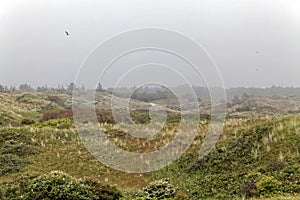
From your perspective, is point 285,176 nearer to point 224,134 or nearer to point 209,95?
point 209,95

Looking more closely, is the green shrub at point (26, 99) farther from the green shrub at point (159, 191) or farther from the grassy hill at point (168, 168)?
the green shrub at point (159, 191)

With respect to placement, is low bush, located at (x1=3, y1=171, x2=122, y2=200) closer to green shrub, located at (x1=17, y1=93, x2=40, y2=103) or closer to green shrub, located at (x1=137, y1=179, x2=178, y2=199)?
green shrub, located at (x1=137, y1=179, x2=178, y2=199)

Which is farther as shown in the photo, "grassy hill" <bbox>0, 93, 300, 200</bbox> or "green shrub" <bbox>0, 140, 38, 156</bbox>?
"green shrub" <bbox>0, 140, 38, 156</bbox>

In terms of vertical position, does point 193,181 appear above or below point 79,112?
below

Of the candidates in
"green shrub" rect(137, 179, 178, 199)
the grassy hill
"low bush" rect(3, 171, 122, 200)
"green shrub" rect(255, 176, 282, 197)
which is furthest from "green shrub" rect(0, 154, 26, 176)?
"green shrub" rect(255, 176, 282, 197)

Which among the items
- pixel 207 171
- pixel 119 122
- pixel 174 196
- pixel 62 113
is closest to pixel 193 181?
pixel 207 171

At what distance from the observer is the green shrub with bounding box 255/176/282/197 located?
13698mm

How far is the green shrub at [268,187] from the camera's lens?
1370 cm

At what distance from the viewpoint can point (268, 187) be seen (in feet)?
45.7

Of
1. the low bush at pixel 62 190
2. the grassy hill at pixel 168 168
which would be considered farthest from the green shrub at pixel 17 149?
the low bush at pixel 62 190

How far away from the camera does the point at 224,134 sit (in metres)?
22.3

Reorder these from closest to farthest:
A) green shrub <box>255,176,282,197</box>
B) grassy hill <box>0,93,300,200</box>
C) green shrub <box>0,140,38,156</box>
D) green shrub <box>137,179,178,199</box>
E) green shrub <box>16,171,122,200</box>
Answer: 1. green shrub <box>255,176,282,197</box>
2. green shrub <box>16,171,122,200</box>
3. grassy hill <box>0,93,300,200</box>
4. green shrub <box>137,179,178,199</box>
5. green shrub <box>0,140,38,156</box>

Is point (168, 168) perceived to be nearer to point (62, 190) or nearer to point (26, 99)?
point (62, 190)

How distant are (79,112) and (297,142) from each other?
59.5ft
